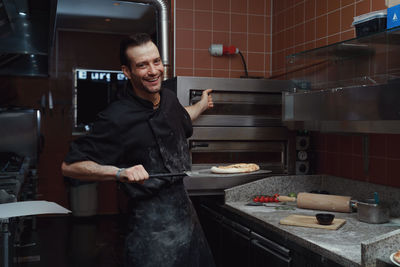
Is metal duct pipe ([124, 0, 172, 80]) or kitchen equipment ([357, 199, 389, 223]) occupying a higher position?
metal duct pipe ([124, 0, 172, 80])

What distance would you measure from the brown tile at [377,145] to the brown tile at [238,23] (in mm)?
1409

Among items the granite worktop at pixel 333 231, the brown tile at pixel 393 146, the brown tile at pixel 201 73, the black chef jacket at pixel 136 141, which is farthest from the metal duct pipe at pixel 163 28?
the brown tile at pixel 393 146

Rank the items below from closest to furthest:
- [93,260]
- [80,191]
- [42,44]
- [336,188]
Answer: [336,188] < [42,44] < [93,260] < [80,191]

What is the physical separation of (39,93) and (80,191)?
4.55ft

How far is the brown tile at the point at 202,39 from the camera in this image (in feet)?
10.8

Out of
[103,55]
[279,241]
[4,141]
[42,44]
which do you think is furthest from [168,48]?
[103,55]

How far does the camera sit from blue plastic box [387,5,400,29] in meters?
1.85

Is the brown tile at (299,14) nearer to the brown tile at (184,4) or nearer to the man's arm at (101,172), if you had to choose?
the brown tile at (184,4)

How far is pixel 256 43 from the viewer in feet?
11.3

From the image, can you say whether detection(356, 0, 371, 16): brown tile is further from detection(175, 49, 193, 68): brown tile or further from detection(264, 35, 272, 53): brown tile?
detection(175, 49, 193, 68): brown tile

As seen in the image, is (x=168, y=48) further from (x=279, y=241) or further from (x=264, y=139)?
(x=279, y=241)

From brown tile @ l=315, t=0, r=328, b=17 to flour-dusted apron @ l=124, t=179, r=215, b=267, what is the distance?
1586 mm

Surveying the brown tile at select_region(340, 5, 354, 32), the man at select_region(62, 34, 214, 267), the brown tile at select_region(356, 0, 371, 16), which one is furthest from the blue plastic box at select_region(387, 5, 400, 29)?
the man at select_region(62, 34, 214, 267)

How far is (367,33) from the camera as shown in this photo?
2.01 metres
